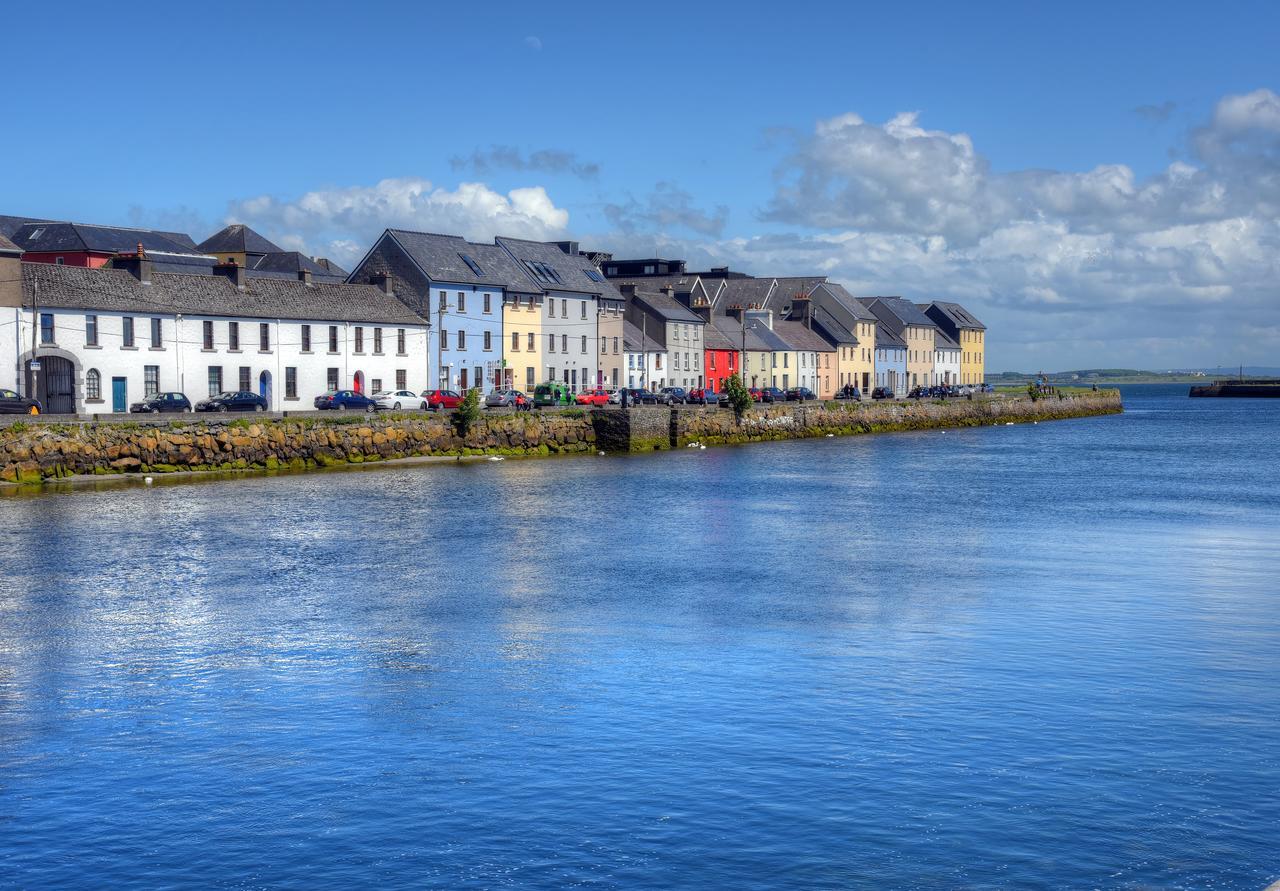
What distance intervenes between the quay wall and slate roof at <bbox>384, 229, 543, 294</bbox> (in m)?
19.7

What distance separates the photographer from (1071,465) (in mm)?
75688

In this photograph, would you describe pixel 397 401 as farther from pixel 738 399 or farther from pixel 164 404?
pixel 738 399

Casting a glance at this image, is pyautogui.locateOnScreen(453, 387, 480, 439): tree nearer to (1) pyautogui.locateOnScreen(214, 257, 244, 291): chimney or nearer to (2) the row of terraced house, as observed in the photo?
(2) the row of terraced house

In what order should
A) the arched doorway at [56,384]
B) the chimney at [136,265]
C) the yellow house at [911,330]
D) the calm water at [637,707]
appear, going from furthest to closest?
1. the yellow house at [911,330]
2. the chimney at [136,265]
3. the arched doorway at [56,384]
4. the calm water at [637,707]

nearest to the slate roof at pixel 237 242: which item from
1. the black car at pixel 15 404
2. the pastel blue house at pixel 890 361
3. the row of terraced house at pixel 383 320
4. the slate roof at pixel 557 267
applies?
the row of terraced house at pixel 383 320

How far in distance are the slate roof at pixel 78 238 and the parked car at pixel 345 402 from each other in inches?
1257

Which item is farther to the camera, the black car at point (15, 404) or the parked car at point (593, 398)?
the parked car at point (593, 398)

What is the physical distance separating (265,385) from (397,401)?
8297 millimetres

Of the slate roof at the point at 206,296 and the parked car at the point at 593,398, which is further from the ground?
Result: the slate roof at the point at 206,296

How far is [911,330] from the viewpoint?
18175cm

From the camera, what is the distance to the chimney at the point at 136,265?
250ft

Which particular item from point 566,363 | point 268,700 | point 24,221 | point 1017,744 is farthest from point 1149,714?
point 24,221

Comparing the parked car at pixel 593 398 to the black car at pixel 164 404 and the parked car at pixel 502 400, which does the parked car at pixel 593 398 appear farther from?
the black car at pixel 164 404

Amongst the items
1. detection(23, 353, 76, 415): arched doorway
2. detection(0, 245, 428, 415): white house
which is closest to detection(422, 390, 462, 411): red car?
detection(0, 245, 428, 415): white house
